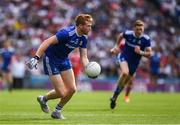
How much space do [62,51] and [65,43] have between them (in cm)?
28

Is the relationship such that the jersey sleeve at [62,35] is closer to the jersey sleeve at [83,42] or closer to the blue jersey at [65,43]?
the blue jersey at [65,43]

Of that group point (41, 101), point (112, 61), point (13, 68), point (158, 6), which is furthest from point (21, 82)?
point (41, 101)

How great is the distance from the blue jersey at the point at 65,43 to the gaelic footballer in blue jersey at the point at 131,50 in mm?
5387

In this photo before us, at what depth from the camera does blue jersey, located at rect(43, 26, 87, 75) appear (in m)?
13.9

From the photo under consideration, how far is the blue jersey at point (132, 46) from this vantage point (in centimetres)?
2028

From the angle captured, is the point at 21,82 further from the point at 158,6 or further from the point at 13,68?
the point at 158,6

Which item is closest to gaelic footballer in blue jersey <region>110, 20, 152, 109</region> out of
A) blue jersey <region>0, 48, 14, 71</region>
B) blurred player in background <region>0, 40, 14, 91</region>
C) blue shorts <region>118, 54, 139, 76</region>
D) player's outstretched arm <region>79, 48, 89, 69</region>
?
blue shorts <region>118, 54, 139, 76</region>

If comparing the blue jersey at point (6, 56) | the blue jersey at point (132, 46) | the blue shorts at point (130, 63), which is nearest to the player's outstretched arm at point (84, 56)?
the blue jersey at point (132, 46)

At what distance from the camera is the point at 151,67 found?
121 ft

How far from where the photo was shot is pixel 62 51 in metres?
14.2

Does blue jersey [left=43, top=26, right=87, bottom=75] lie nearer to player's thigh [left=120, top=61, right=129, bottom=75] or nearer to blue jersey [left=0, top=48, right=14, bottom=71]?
player's thigh [left=120, top=61, right=129, bottom=75]

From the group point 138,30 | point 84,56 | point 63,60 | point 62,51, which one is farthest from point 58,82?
point 138,30

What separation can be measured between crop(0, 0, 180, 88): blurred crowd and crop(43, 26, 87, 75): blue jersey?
22.9m

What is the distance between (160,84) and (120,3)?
6667 millimetres
